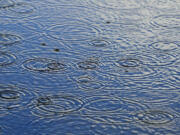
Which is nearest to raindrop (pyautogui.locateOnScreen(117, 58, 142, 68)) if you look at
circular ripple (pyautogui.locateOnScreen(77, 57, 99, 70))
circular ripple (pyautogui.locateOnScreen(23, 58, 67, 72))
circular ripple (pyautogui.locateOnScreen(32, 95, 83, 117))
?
circular ripple (pyautogui.locateOnScreen(77, 57, 99, 70))

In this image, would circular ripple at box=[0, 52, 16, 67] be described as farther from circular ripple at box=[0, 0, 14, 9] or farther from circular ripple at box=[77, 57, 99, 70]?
circular ripple at box=[0, 0, 14, 9]

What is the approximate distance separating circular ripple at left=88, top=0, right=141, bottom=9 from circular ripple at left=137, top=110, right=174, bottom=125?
3272mm

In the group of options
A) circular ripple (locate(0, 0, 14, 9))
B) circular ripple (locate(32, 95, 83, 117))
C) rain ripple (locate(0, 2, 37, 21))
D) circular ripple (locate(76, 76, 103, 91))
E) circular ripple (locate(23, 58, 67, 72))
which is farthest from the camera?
circular ripple (locate(0, 0, 14, 9))

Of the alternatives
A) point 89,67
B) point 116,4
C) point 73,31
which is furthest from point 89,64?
point 116,4

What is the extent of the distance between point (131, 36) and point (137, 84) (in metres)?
1.38

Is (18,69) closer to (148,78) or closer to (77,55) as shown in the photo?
(77,55)

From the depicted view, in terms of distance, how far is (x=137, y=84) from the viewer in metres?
4.75

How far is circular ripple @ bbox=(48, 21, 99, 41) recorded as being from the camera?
5.96 metres

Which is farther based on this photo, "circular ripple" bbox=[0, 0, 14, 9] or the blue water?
"circular ripple" bbox=[0, 0, 14, 9]

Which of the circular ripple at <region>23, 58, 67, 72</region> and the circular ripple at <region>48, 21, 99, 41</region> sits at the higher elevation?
the circular ripple at <region>48, 21, 99, 41</region>

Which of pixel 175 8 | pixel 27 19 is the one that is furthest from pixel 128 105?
pixel 175 8

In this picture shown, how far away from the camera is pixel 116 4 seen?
7.29 metres

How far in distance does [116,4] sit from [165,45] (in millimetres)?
1798

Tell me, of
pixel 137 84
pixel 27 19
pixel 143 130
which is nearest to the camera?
pixel 143 130
